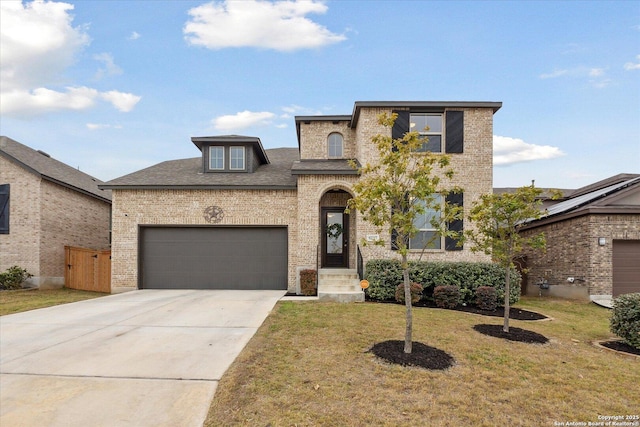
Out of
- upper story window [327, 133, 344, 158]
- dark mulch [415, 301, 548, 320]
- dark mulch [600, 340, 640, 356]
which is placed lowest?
dark mulch [415, 301, 548, 320]

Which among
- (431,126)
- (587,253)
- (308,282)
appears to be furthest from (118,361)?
(587,253)

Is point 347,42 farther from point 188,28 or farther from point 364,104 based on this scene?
point 188,28

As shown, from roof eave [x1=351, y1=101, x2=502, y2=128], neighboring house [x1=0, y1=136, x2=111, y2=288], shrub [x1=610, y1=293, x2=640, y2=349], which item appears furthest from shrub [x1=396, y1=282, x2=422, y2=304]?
neighboring house [x1=0, y1=136, x2=111, y2=288]

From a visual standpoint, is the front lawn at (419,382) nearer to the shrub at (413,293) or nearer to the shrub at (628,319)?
the shrub at (628,319)

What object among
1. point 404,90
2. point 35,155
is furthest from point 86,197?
point 404,90

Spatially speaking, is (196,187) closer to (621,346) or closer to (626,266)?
(621,346)

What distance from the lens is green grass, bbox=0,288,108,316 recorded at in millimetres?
9023

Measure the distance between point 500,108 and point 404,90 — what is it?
11.4 ft

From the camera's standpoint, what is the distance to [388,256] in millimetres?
10672

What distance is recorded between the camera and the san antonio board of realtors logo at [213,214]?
12.2 metres

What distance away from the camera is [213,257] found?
12.3 metres

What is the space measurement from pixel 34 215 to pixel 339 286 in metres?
12.9

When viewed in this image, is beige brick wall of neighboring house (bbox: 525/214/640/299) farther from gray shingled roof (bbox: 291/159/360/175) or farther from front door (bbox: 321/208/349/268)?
gray shingled roof (bbox: 291/159/360/175)

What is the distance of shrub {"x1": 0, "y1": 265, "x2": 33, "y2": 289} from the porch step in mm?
11937
